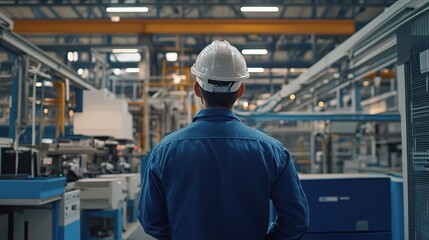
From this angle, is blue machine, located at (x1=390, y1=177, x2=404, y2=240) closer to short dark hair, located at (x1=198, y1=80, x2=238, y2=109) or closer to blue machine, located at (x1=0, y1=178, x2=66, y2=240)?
short dark hair, located at (x1=198, y1=80, x2=238, y2=109)

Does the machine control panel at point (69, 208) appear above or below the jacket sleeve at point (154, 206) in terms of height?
below

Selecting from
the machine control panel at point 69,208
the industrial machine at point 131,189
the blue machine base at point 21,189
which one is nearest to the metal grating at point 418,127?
the blue machine base at point 21,189

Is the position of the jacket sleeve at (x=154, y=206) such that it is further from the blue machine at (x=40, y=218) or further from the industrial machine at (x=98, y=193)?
the industrial machine at (x=98, y=193)

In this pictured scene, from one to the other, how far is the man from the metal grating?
2.78 ft

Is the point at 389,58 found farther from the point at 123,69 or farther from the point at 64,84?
the point at 123,69

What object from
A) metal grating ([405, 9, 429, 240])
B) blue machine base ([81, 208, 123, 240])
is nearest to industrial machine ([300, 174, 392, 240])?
metal grating ([405, 9, 429, 240])

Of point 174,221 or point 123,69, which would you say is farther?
point 123,69

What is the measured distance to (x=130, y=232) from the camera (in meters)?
6.49

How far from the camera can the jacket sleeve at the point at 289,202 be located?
→ 1.44 m

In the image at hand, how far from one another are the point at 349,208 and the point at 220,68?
1220mm

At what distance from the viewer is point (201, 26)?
890cm

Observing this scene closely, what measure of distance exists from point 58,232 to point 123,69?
9312mm

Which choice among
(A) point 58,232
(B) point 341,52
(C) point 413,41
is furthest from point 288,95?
(C) point 413,41

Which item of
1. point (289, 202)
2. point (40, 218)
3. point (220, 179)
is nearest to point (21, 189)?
point (40, 218)
